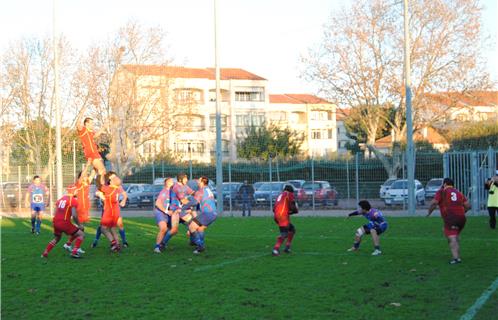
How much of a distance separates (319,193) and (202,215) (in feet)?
63.0

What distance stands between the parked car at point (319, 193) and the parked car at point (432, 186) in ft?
14.2

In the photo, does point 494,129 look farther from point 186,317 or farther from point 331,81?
point 186,317

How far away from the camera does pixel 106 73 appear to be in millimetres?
43844

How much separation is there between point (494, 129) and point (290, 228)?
40485 mm

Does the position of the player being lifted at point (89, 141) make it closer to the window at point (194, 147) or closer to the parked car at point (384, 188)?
the parked car at point (384, 188)

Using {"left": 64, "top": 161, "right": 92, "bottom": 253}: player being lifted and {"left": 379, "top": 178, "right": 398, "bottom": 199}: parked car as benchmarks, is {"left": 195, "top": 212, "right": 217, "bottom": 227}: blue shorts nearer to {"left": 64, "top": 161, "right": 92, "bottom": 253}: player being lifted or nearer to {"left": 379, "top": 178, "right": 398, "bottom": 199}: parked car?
{"left": 64, "top": 161, "right": 92, "bottom": 253}: player being lifted

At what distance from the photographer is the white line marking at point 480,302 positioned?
338 inches

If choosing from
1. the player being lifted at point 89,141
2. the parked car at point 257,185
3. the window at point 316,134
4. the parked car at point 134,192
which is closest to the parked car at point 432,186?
the parked car at point 257,185

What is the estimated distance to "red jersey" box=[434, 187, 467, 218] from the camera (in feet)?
43.4

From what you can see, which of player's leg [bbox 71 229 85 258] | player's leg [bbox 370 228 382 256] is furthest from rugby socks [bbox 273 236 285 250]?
player's leg [bbox 71 229 85 258]

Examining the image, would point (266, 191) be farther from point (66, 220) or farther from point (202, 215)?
point (66, 220)

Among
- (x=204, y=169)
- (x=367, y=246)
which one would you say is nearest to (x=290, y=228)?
(x=367, y=246)

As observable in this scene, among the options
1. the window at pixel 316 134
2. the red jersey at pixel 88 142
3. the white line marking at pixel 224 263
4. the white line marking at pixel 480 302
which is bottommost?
the white line marking at pixel 480 302

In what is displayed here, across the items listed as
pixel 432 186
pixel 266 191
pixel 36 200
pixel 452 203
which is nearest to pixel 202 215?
pixel 452 203
